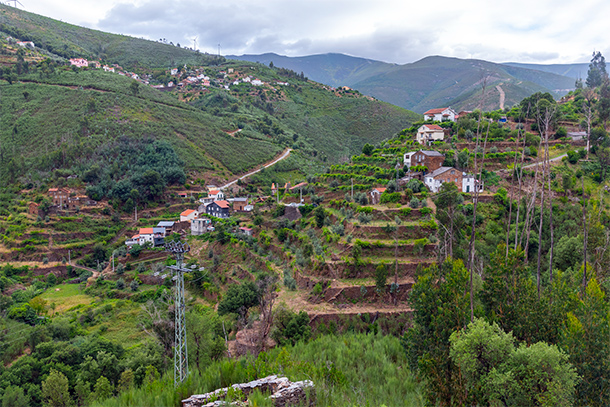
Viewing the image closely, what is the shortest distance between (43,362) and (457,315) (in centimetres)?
2082

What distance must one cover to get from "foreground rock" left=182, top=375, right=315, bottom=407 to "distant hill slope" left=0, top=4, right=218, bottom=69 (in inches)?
3746

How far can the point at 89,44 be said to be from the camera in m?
104

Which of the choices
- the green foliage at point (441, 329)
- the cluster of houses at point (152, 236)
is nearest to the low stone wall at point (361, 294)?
the green foliage at point (441, 329)

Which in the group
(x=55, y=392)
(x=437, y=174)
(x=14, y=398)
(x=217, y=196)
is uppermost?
(x=437, y=174)

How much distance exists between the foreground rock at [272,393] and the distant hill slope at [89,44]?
9515cm

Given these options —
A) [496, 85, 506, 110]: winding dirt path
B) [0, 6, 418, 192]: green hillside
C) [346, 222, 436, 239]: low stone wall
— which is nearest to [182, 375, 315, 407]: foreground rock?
[346, 222, 436, 239]: low stone wall

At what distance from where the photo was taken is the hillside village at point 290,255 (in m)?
9.82

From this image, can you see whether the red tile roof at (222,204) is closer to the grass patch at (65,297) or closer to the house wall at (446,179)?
the grass patch at (65,297)

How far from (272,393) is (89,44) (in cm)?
12459

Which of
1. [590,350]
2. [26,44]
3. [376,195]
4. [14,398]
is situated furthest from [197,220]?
[26,44]

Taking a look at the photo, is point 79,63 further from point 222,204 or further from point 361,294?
point 361,294

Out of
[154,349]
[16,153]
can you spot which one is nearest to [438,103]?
[16,153]

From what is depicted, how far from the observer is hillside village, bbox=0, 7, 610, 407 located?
9820mm

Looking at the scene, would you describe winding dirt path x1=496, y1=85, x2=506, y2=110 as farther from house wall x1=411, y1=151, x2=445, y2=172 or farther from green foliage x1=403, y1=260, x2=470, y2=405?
green foliage x1=403, y1=260, x2=470, y2=405
